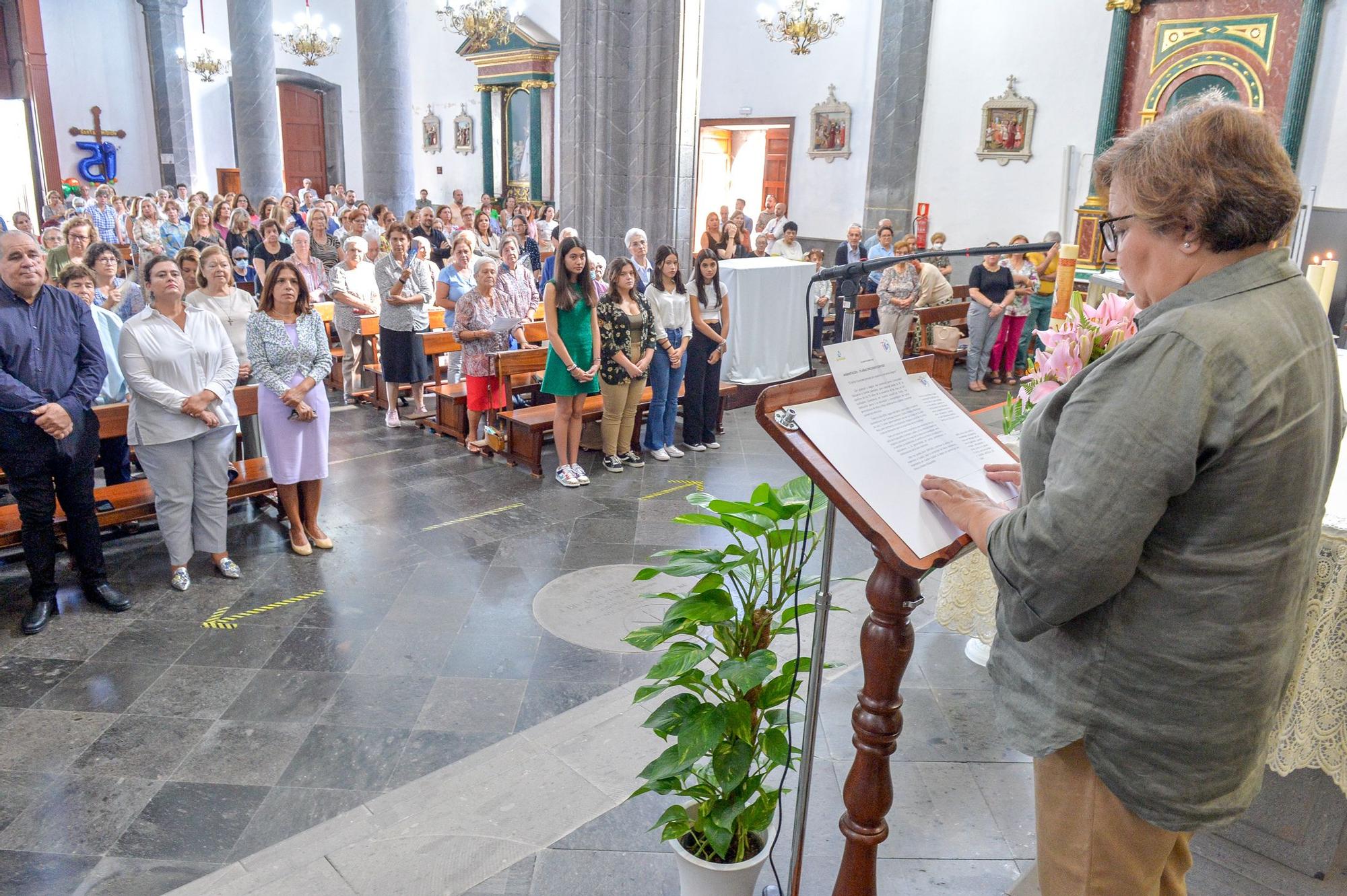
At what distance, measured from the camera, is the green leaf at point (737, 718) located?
1977 millimetres

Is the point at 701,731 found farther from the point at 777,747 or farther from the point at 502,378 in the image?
the point at 502,378

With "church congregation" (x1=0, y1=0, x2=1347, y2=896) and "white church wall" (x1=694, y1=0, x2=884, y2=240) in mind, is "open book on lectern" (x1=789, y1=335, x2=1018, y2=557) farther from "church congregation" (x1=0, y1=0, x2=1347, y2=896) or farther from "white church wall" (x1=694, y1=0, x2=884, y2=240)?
"white church wall" (x1=694, y1=0, x2=884, y2=240)

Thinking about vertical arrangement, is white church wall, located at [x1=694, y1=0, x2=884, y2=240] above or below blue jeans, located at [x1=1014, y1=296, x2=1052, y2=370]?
above

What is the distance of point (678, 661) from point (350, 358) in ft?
23.0

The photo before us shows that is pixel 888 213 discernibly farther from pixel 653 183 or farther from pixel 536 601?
pixel 536 601

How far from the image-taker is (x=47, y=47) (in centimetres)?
1795

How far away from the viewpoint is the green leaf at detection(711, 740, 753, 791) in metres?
1.97

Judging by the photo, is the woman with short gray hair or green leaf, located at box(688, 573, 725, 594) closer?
green leaf, located at box(688, 573, 725, 594)

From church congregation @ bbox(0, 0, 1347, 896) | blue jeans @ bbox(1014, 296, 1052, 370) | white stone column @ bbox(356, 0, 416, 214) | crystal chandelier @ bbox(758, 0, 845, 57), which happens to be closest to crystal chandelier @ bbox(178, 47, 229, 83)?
white stone column @ bbox(356, 0, 416, 214)

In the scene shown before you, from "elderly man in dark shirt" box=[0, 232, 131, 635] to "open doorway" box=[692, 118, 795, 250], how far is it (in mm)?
12763

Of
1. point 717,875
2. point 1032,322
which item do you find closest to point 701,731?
point 717,875

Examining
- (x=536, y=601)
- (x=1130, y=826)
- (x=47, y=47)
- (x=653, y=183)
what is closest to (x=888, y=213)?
(x=653, y=183)

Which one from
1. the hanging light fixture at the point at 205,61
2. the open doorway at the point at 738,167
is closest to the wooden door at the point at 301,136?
the hanging light fixture at the point at 205,61

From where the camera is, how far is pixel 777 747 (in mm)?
1978
